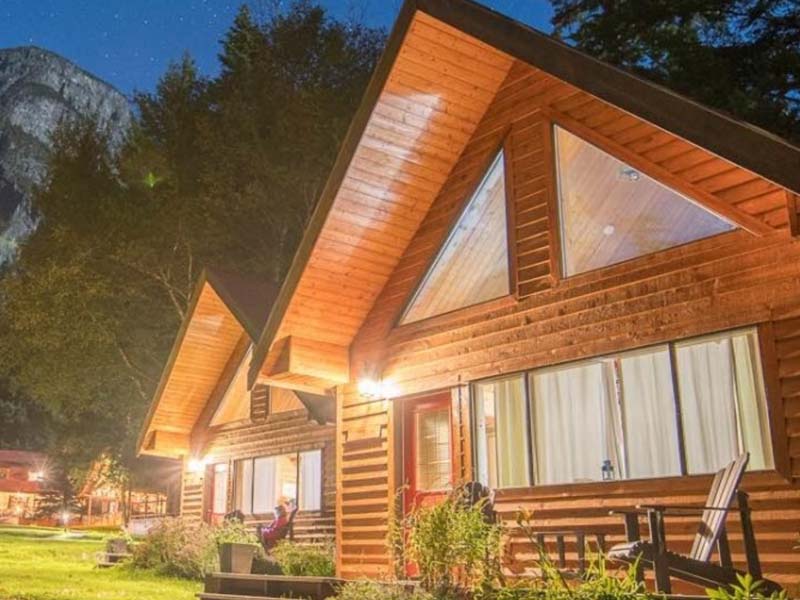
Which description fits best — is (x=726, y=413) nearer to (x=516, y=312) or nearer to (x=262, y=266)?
(x=516, y=312)

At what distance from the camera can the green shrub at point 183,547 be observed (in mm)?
14086

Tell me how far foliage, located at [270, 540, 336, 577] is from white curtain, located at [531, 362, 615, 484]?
17.6 ft

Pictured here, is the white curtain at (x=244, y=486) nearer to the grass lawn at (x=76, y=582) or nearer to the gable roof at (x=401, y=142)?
the grass lawn at (x=76, y=582)

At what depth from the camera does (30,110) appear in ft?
367

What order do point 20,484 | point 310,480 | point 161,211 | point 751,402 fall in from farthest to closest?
point 20,484 < point 161,211 < point 310,480 < point 751,402

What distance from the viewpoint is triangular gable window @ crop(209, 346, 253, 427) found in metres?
17.4

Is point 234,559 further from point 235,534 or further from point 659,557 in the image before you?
point 659,557

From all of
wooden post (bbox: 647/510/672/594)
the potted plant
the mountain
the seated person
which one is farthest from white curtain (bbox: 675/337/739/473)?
the mountain

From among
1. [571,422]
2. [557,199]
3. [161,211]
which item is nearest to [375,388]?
[571,422]

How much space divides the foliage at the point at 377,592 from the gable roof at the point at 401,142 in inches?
163

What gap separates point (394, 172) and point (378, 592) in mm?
5378

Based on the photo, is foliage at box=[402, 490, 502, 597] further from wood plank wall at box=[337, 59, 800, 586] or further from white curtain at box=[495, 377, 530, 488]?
white curtain at box=[495, 377, 530, 488]

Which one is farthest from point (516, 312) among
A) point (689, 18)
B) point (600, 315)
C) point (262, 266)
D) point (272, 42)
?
point (272, 42)

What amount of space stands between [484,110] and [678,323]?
13.3ft
